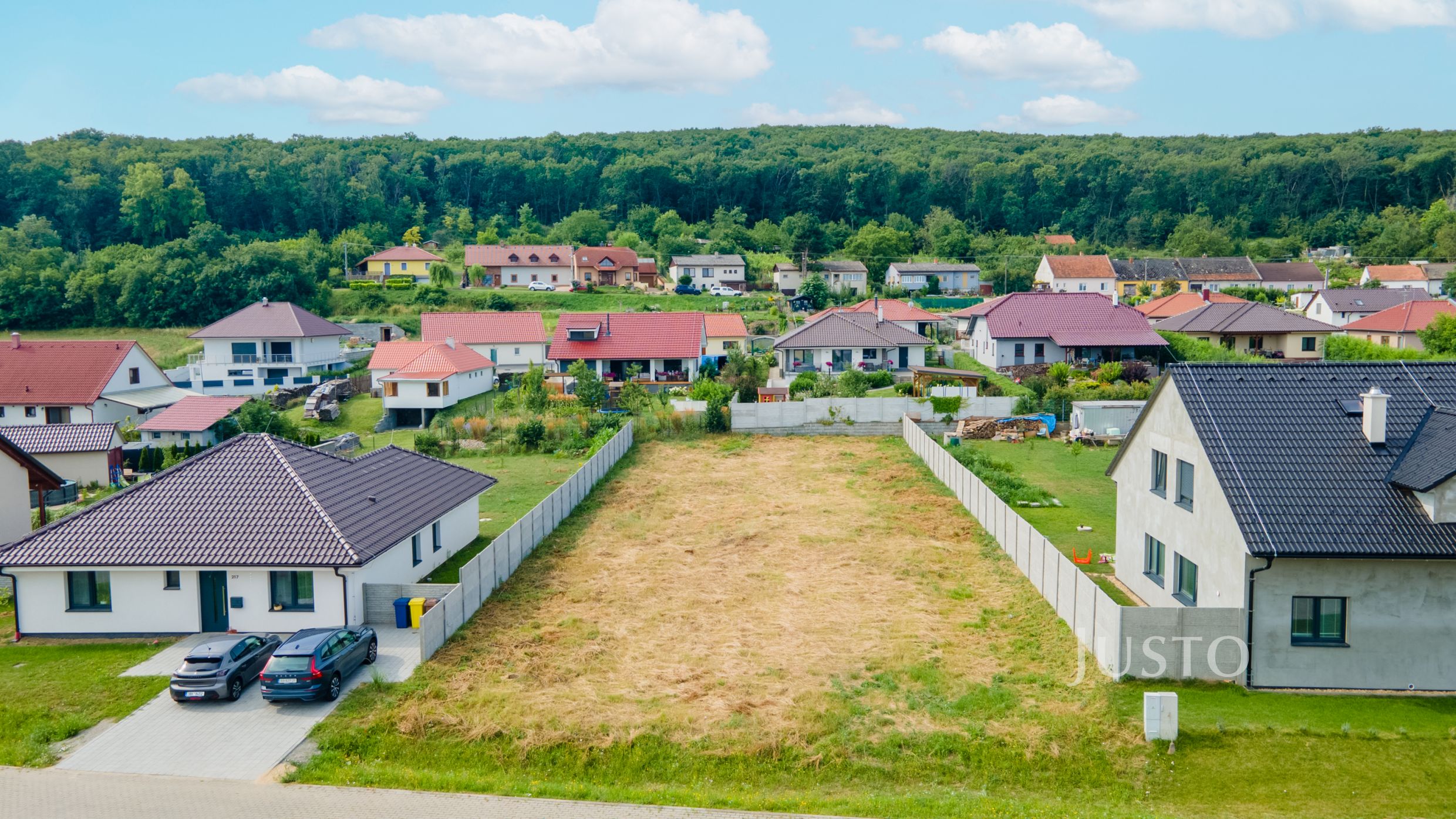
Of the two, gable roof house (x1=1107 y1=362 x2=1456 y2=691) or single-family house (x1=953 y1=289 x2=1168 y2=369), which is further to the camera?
single-family house (x1=953 y1=289 x2=1168 y2=369)

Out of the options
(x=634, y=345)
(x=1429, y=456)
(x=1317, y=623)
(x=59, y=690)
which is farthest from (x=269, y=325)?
(x=1429, y=456)

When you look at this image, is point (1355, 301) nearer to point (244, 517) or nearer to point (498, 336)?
point (498, 336)

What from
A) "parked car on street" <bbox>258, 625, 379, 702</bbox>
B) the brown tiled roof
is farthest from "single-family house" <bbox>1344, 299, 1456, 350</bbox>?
the brown tiled roof

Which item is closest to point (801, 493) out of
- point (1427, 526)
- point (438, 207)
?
point (1427, 526)

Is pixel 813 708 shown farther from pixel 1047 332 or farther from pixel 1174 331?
pixel 1174 331

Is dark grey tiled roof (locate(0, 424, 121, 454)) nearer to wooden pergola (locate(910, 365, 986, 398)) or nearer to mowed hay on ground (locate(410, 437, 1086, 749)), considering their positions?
mowed hay on ground (locate(410, 437, 1086, 749))

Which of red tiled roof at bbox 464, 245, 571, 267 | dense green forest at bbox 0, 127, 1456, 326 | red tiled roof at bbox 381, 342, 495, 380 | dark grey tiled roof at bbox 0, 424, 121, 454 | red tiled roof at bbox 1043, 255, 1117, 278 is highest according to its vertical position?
dense green forest at bbox 0, 127, 1456, 326
